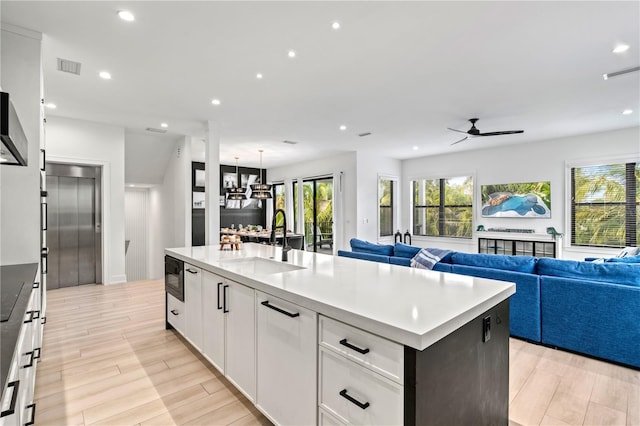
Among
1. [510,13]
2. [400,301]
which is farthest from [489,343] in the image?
[510,13]

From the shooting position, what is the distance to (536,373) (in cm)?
255

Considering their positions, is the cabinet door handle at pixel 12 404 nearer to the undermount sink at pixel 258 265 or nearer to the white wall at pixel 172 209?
the undermount sink at pixel 258 265

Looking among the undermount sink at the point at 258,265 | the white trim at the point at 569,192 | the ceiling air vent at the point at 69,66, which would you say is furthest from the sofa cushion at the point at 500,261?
the ceiling air vent at the point at 69,66

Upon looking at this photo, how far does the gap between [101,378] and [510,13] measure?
13.8 ft

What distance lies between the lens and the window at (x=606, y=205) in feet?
18.5

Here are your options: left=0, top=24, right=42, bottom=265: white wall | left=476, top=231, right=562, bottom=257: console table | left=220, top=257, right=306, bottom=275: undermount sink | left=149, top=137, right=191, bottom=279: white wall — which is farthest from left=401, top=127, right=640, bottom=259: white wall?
left=0, top=24, right=42, bottom=265: white wall

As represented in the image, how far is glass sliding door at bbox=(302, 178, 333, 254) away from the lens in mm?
8852

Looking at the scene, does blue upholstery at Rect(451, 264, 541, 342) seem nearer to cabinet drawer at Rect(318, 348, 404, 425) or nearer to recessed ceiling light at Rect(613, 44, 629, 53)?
recessed ceiling light at Rect(613, 44, 629, 53)

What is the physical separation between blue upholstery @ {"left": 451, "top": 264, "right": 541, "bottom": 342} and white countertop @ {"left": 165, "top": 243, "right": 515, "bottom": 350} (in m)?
1.63

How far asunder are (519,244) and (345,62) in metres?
5.93

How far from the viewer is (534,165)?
6.68 meters

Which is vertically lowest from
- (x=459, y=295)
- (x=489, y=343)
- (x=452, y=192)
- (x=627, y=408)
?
(x=627, y=408)

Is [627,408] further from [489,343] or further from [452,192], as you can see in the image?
[452,192]

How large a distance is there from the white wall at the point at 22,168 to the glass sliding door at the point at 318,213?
6.61m
